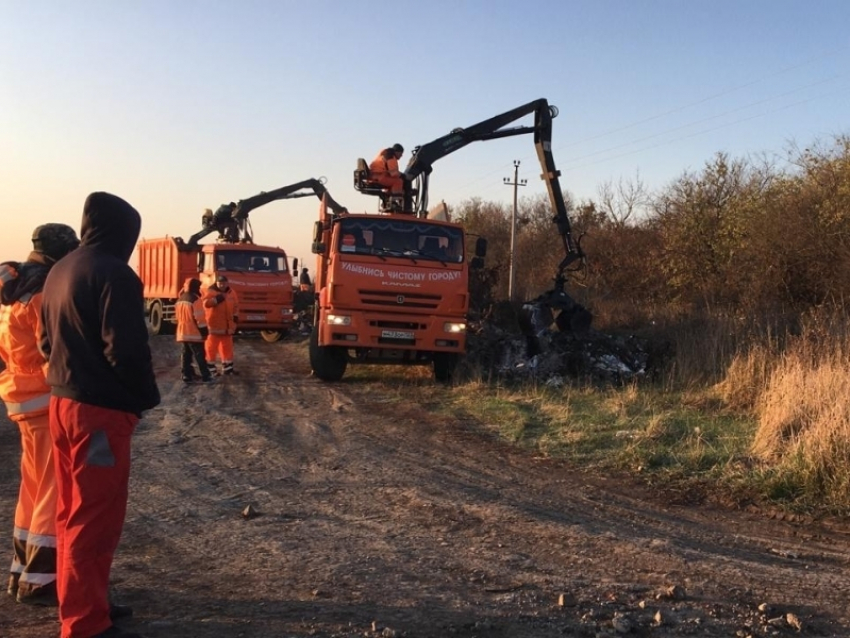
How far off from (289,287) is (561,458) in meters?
13.5

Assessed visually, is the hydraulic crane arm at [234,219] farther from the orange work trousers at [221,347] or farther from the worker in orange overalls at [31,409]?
the worker in orange overalls at [31,409]

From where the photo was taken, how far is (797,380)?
311 inches

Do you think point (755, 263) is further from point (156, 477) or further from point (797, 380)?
point (156, 477)

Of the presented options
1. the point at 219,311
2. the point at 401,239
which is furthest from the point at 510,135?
the point at 219,311

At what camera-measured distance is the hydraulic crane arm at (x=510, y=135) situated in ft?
48.1

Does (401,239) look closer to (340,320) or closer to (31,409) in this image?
(340,320)

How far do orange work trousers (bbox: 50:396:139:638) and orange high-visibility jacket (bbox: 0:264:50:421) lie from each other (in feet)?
2.21

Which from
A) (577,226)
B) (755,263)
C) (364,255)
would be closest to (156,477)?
(364,255)

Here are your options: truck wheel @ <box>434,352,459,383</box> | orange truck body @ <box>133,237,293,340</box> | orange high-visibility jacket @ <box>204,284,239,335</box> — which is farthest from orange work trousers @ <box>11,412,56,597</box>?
orange truck body @ <box>133,237,293,340</box>

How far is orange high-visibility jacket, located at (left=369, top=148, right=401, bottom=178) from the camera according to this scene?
14219 mm

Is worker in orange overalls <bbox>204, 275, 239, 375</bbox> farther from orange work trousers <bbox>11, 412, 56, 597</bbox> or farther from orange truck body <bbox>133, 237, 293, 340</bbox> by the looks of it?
orange work trousers <bbox>11, 412, 56, 597</bbox>

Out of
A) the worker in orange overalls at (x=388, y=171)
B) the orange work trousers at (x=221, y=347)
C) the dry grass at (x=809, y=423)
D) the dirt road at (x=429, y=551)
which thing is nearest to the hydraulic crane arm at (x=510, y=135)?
the worker in orange overalls at (x=388, y=171)

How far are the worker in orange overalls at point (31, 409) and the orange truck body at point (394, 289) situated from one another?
24.9 feet

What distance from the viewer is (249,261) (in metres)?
19.7
